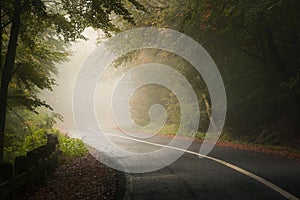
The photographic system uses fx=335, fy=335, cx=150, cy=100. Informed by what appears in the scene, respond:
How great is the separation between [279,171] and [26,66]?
26.7 ft

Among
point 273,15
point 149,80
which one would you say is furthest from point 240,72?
point 149,80

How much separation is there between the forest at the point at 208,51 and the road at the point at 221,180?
13.0 ft

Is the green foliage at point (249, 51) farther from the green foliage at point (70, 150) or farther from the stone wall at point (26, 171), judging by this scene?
the stone wall at point (26, 171)

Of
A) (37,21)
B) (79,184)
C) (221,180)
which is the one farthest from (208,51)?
(79,184)

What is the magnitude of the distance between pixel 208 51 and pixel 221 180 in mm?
11435

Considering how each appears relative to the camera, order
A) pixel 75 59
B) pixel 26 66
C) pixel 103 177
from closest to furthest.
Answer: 1. pixel 103 177
2. pixel 26 66
3. pixel 75 59

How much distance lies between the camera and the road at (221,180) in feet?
23.0

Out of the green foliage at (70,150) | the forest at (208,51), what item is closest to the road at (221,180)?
the forest at (208,51)

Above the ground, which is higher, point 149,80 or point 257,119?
point 149,80

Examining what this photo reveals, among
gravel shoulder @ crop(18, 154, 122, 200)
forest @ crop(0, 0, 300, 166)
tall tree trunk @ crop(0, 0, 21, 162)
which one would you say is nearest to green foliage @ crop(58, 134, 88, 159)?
forest @ crop(0, 0, 300, 166)

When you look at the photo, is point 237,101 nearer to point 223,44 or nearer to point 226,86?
point 226,86

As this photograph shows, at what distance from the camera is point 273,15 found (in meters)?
14.0

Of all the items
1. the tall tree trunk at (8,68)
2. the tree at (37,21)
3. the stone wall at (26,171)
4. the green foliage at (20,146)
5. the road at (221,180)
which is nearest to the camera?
the stone wall at (26,171)

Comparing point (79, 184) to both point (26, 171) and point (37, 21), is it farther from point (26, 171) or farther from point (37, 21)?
point (37, 21)
